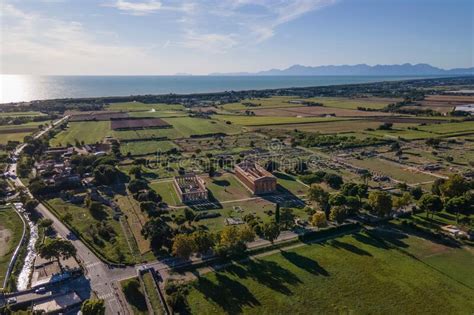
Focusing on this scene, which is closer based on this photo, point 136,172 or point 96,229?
point 96,229

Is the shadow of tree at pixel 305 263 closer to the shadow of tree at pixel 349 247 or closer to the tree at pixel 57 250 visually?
the shadow of tree at pixel 349 247

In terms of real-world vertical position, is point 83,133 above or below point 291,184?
above

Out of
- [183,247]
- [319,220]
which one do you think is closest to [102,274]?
[183,247]

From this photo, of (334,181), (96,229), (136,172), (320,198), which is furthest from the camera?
(136,172)

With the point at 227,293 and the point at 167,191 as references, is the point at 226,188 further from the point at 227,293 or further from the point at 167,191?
the point at 227,293

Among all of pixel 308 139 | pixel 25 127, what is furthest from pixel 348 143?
pixel 25 127

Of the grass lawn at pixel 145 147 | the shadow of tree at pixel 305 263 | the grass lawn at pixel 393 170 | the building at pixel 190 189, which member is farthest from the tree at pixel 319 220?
the grass lawn at pixel 145 147
